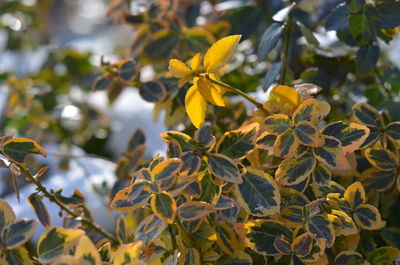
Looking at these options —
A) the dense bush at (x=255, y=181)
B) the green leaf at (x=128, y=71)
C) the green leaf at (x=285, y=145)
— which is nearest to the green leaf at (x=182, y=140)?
the dense bush at (x=255, y=181)

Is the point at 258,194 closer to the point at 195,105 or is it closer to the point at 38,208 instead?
the point at 195,105

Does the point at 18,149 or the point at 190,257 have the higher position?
the point at 18,149

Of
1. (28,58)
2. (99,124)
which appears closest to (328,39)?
(99,124)

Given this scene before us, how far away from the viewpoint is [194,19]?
54.0 inches

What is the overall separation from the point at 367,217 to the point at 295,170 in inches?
4.5

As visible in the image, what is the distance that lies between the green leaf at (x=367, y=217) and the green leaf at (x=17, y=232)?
413 millimetres

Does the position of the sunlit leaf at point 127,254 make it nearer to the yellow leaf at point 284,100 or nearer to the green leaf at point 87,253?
the green leaf at point 87,253

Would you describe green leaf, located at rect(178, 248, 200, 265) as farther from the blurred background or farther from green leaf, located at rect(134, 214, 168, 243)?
the blurred background

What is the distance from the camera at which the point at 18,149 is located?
2.46ft

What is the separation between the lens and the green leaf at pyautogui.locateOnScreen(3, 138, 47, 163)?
74 centimetres

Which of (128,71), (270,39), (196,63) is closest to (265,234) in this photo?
(196,63)

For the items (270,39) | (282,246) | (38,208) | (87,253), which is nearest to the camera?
(87,253)

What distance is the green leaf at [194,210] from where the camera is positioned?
0.67 metres

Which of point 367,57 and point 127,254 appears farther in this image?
point 367,57
